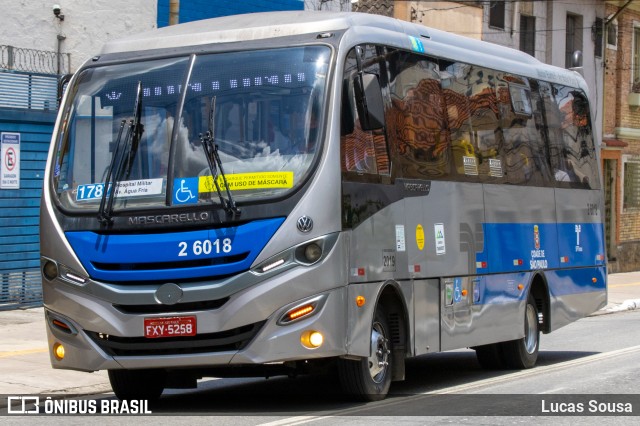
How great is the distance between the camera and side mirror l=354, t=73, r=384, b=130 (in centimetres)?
1040

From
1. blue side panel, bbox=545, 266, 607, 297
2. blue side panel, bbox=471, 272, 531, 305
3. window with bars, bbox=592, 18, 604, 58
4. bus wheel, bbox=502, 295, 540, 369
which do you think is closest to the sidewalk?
blue side panel, bbox=471, 272, 531, 305

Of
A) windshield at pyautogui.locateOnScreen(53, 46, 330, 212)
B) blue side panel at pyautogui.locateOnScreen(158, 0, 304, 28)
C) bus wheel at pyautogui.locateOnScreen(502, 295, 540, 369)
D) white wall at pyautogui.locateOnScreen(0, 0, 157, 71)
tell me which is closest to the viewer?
windshield at pyautogui.locateOnScreen(53, 46, 330, 212)

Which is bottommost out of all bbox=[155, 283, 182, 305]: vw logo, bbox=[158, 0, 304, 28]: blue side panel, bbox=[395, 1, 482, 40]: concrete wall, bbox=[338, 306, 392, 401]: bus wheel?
bbox=[338, 306, 392, 401]: bus wheel

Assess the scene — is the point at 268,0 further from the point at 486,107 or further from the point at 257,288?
the point at 257,288

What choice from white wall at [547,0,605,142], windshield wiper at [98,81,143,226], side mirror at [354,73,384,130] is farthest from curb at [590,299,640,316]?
windshield wiper at [98,81,143,226]

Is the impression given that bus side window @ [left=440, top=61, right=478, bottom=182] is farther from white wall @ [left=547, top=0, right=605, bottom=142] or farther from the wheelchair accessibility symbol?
white wall @ [left=547, top=0, right=605, bottom=142]

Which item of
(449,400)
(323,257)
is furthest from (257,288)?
(449,400)

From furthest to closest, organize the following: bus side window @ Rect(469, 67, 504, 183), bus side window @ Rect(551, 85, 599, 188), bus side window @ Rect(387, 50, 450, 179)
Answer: bus side window @ Rect(551, 85, 599, 188) → bus side window @ Rect(469, 67, 504, 183) → bus side window @ Rect(387, 50, 450, 179)

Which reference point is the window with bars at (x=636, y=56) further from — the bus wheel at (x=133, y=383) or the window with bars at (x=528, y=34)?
the bus wheel at (x=133, y=383)

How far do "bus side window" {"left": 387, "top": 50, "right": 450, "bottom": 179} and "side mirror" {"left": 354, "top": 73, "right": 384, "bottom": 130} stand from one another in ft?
2.56

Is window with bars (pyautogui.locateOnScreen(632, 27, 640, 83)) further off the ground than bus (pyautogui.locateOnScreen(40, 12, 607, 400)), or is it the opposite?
window with bars (pyautogui.locateOnScreen(632, 27, 640, 83))

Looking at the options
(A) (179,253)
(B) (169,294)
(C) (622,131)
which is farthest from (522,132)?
(C) (622,131)

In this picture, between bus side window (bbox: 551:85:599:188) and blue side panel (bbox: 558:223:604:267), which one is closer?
blue side panel (bbox: 558:223:604:267)

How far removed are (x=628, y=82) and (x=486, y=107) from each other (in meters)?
25.0
